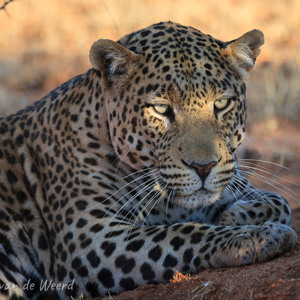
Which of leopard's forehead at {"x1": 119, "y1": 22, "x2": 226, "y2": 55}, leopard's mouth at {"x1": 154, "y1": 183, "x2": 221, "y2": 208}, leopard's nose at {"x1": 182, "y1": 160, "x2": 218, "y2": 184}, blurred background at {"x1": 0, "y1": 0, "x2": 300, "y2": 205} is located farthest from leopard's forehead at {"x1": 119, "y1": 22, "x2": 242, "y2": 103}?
blurred background at {"x1": 0, "y1": 0, "x2": 300, "y2": 205}

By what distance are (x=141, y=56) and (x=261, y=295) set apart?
2475mm

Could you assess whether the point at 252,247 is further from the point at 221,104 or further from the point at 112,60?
the point at 112,60

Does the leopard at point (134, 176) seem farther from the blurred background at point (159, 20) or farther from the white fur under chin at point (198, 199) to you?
the blurred background at point (159, 20)

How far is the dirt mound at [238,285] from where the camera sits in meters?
4.22

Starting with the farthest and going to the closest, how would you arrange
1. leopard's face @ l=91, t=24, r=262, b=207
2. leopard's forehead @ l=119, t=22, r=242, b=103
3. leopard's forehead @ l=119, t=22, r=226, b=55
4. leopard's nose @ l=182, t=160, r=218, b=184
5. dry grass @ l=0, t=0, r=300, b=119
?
dry grass @ l=0, t=0, r=300, b=119
leopard's forehead @ l=119, t=22, r=226, b=55
leopard's forehead @ l=119, t=22, r=242, b=103
leopard's face @ l=91, t=24, r=262, b=207
leopard's nose @ l=182, t=160, r=218, b=184

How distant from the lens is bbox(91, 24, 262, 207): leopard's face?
17.3ft

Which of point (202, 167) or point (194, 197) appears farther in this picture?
point (194, 197)

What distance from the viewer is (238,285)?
441cm

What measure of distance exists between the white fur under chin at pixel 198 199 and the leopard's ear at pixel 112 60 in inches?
46.9

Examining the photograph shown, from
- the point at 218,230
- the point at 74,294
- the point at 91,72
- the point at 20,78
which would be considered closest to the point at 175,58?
the point at 91,72

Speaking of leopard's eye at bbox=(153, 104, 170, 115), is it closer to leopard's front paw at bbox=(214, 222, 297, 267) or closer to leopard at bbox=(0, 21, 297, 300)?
leopard at bbox=(0, 21, 297, 300)

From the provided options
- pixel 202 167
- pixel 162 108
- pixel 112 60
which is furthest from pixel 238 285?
pixel 112 60

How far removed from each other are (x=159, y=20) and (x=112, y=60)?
12.3 m

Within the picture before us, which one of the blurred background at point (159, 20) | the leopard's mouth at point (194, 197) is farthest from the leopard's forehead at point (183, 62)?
the blurred background at point (159, 20)
